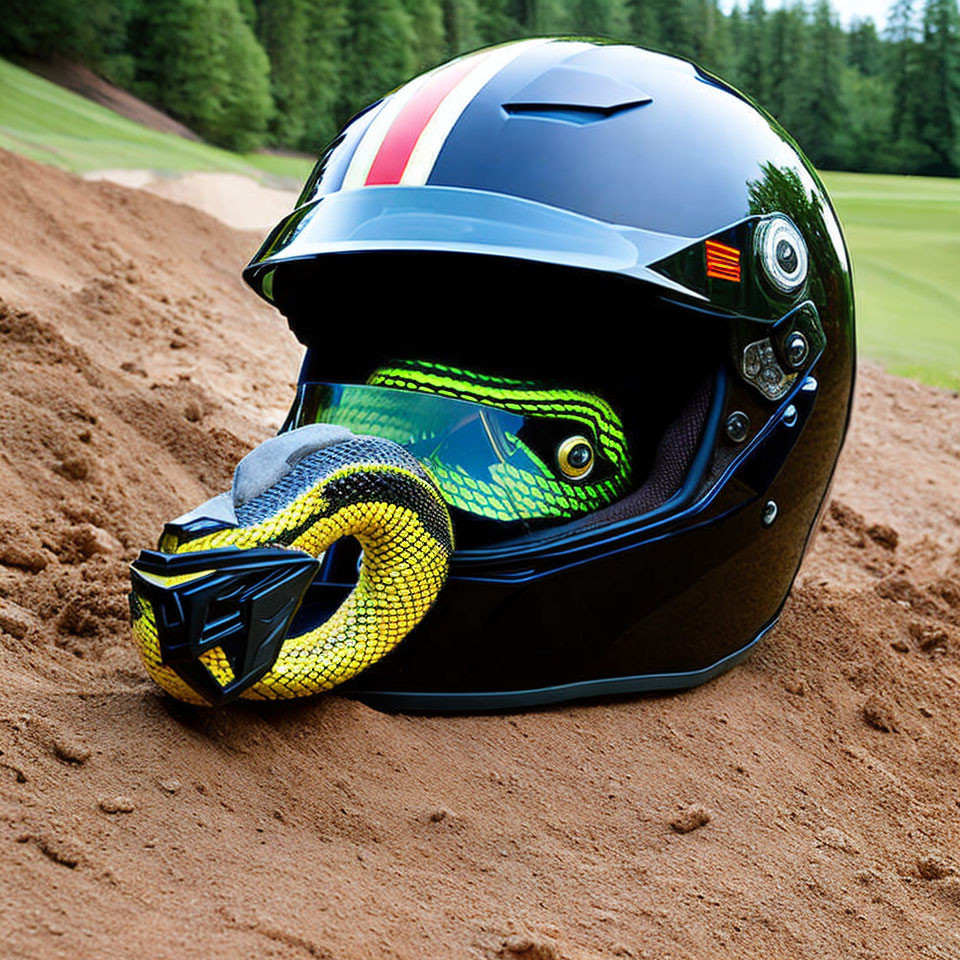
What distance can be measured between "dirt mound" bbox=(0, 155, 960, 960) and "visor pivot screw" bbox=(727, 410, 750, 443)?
25.3 inches

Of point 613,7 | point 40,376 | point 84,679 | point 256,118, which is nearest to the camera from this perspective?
point 84,679

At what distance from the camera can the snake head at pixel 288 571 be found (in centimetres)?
176

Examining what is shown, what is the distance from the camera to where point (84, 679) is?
210 centimetres

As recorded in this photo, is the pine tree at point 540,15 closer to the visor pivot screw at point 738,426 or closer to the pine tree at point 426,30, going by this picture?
the pine tree at point 426,30

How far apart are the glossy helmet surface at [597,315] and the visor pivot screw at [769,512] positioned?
0.04 feet

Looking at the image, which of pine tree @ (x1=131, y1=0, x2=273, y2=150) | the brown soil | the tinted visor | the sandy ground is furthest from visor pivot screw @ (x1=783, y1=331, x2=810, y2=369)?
pine tree @ (x1=131, y1=0, x2=273, y2=150)

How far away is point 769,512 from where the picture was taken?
258 cm

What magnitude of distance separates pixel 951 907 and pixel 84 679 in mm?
1694

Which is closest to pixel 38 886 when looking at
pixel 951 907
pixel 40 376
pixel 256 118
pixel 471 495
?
pixel 471 495

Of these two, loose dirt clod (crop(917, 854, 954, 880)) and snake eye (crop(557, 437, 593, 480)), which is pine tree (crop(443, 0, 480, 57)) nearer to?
snake eye (crop(557, 437, 593, 480))

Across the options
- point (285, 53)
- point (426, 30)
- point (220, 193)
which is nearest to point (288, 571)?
point (220, 193)

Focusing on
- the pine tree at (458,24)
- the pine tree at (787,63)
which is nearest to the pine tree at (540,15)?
the pine tree at (458,24)

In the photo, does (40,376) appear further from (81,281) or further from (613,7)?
(613,7)

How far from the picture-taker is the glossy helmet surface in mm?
2236
